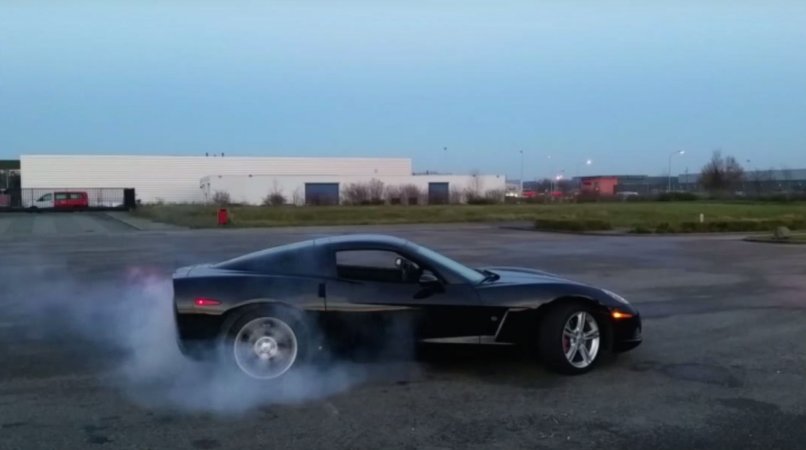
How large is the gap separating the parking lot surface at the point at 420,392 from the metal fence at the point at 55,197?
57.5 m

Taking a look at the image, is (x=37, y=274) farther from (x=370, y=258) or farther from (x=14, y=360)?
(x=370, y=258)

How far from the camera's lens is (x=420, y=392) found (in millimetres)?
6391

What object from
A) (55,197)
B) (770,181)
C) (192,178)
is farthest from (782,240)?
(770,181)

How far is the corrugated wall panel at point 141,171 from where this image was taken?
8306cm

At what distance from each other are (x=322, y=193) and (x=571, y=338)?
7313 cm

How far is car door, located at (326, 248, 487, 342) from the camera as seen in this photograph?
6.66 m

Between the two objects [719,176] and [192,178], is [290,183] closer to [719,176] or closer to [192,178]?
[192,178]

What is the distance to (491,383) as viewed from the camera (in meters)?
6.66

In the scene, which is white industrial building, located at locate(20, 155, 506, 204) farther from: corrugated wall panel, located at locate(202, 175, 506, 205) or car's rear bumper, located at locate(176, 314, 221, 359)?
car's rear bumper, located at locate(176, 314, 221, 359)

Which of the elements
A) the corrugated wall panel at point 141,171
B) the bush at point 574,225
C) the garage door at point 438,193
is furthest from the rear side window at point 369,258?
the corrugated wall panel at point 141,171

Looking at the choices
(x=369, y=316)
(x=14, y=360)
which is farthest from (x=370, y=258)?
(x=14, y=360)

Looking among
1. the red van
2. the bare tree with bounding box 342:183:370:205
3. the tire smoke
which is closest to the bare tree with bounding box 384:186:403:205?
the bare tree with bounding box 342:183:370:205

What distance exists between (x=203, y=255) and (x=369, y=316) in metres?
14.1

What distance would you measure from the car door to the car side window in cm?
3
